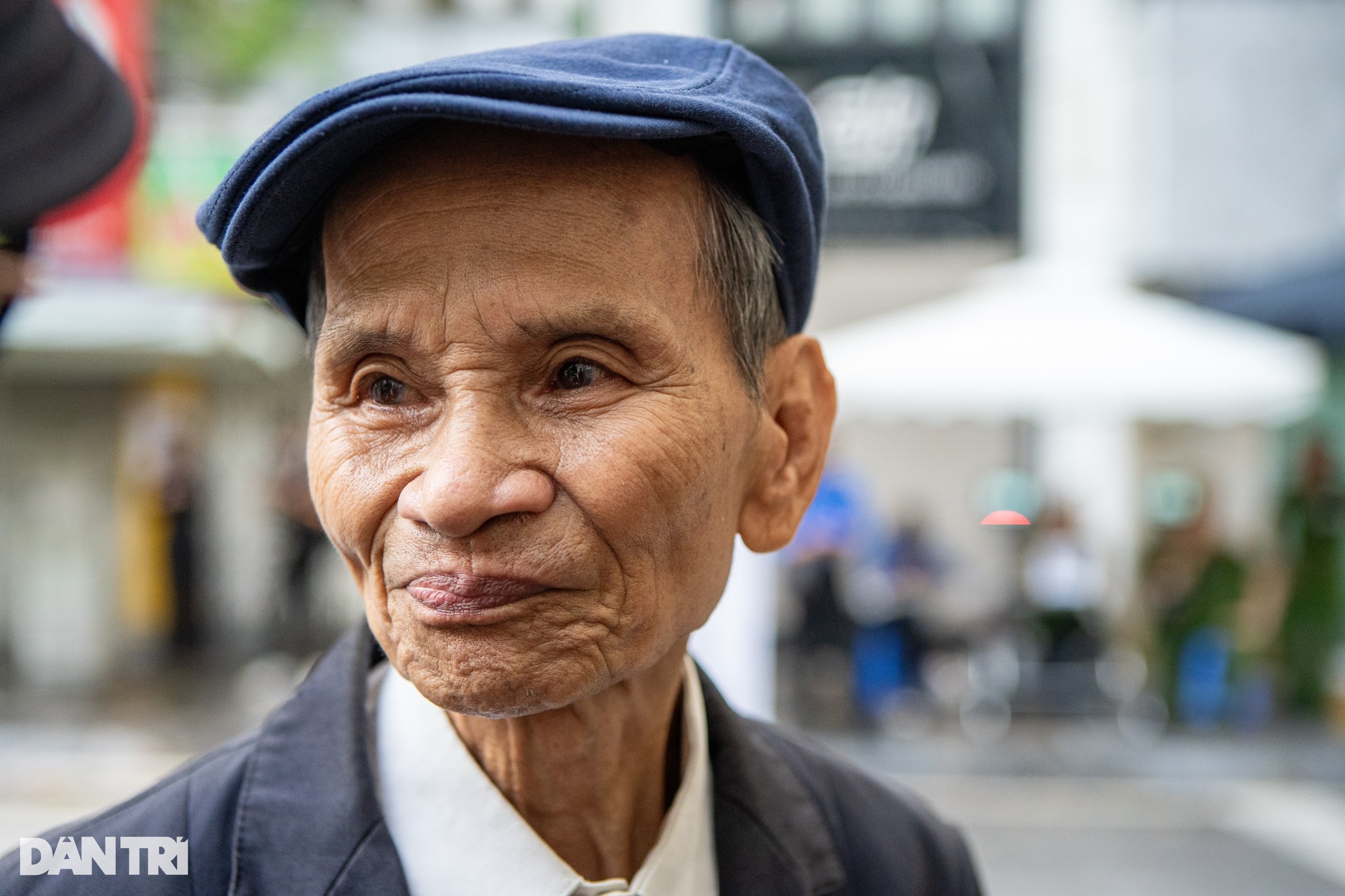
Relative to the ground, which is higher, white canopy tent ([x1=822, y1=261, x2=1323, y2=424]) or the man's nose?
the man's nose

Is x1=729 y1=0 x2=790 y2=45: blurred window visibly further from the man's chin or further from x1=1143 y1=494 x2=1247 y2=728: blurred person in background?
the man's chin

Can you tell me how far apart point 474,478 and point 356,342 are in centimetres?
22

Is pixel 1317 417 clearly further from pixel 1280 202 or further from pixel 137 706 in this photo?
pixel 137 706

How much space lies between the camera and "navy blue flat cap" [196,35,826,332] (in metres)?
1.18

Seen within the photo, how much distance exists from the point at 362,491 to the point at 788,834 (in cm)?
72

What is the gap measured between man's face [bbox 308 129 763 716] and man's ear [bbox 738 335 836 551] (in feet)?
0.63

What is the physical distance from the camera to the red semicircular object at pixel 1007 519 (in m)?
9.31

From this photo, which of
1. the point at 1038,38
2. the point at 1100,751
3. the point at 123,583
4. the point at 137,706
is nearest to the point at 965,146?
the point at 1100,751

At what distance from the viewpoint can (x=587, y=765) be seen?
1495mm

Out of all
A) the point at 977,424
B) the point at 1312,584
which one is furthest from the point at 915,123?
the point at 977,424

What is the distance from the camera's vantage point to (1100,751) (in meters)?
8.98

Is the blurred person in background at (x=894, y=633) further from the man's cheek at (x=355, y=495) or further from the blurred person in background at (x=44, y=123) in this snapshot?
the man's cheek at (x=355, y=495)

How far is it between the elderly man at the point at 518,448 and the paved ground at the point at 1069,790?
5200 millimetres

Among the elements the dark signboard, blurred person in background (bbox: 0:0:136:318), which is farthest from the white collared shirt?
the dark signboard
